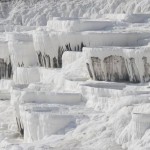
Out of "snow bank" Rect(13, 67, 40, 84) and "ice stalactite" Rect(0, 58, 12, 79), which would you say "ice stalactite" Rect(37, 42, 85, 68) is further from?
"ice stalactite" Rect(0, 58, 12, 79)

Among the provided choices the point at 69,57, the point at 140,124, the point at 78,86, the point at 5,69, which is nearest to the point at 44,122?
the point at 78,86

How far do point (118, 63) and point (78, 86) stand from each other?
56.4 inches

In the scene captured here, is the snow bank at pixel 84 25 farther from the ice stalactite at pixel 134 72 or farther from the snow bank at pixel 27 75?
the ice stalactite at pixel 134 72

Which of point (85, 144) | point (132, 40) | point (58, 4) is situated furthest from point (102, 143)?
point (58, 4)

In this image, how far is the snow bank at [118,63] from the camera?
23828 mm

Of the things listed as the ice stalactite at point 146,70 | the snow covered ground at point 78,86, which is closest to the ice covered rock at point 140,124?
the snow covered ground at point 78,86

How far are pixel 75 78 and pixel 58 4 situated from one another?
24241 millimetres

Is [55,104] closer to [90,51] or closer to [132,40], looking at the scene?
[90,51]

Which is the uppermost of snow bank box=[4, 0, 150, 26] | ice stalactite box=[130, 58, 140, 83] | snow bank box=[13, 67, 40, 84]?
ice stalactite box=[130, 58, 140, 83]

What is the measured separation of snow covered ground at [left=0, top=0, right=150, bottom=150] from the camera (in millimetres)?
19016

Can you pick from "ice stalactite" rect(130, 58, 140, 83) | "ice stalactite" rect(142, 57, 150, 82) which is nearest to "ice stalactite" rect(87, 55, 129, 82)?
"ice stalactite" rect(130, 58, 140, 83)

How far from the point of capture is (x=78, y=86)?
77.2 ft

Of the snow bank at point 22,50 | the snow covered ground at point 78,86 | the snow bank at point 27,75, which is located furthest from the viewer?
the snow bank at point 22,50

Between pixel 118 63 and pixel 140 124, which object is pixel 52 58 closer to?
pixel 118 63
